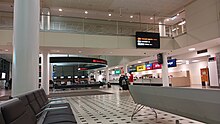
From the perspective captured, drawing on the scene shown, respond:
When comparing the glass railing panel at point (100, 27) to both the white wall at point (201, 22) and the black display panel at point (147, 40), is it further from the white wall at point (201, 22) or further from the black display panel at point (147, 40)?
the white wall at point (201, 22)

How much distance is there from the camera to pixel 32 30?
3941 mm

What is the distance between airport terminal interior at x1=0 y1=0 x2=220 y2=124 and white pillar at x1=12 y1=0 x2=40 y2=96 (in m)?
0.02

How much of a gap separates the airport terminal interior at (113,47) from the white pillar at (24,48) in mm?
20

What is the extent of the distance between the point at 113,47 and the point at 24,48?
674cm

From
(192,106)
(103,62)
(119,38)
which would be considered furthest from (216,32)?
(103,62)

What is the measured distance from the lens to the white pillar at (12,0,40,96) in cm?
369

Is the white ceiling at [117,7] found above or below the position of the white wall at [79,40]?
above

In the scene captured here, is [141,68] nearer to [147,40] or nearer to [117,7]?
[147,40]

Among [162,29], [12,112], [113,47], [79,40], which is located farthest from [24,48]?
[162,29]

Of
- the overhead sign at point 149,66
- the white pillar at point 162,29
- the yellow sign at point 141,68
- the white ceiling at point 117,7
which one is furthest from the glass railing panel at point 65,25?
the yellow sign at point 141,68

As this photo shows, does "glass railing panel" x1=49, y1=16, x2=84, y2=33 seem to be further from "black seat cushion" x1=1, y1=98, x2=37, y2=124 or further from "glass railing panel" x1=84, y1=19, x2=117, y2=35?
"black seat cushion" x1=1, y1=98, x2=37, y2=124

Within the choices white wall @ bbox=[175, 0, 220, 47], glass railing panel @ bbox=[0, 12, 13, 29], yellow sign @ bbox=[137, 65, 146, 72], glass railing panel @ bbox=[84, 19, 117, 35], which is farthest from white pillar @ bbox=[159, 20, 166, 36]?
yellow sign @ bbox=[137, 65, 146, 72]

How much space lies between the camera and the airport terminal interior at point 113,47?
2.83 meters

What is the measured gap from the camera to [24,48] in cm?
376
